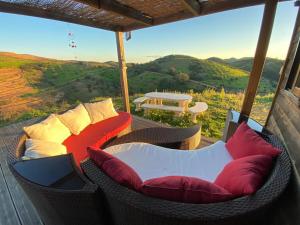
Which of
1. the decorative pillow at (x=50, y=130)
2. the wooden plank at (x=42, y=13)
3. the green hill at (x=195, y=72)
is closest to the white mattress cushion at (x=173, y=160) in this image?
the decorative pillow at (x=50, y=130)

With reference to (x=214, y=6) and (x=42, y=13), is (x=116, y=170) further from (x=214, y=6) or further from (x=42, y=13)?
(x=42, y=13)

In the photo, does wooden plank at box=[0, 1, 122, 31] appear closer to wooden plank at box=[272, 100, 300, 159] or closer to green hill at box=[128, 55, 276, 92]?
wooden plank at box=[272, 100, 300, 159]

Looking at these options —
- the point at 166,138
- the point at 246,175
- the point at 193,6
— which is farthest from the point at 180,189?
the point at 193,6

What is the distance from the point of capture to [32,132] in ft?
6.24

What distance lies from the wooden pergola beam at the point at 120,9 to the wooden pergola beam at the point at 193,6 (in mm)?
883

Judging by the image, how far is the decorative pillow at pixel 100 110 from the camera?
9.45ft

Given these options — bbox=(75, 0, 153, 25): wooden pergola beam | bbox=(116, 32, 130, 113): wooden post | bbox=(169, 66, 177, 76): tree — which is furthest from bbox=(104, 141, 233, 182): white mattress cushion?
bbox=(169, 66, 177, 76): tree

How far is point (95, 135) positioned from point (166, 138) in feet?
3.34

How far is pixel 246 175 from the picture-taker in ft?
3.40

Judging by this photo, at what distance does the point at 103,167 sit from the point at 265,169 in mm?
1067

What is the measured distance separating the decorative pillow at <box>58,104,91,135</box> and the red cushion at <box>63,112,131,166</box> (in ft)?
0.26

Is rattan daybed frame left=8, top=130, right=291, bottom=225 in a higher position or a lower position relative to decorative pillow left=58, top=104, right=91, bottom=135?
higher

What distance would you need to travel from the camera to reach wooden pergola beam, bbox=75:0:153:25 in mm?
2107

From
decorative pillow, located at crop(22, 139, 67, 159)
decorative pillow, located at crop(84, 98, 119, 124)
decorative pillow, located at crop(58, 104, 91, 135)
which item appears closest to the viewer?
decorative pillow, located at crop(22, 139, 67, 159)
